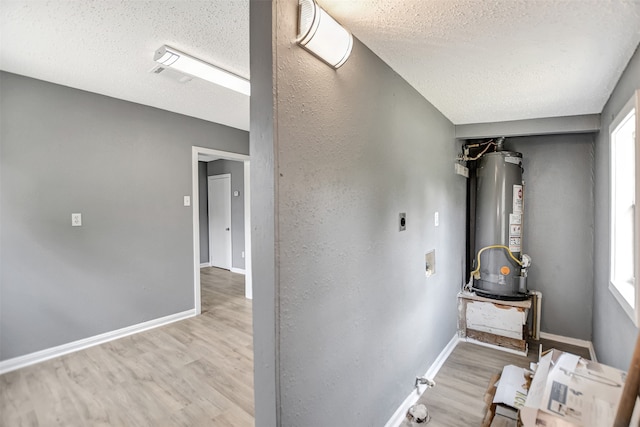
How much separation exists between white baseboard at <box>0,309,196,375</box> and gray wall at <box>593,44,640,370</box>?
12.6 ft

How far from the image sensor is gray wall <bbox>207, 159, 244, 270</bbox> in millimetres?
5805

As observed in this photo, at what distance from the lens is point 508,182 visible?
3.02 m

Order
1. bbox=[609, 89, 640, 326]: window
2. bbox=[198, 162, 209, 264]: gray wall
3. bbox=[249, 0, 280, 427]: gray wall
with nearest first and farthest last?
bbox=[249, 0, 280, 427]: gray wall < bbox=[609, 89, 640, 326]: window < bbox=[198, 162, 209, 264]: gray wall

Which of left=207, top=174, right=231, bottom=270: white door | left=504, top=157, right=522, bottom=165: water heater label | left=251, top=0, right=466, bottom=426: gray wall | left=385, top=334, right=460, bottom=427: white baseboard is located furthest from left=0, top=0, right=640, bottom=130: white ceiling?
left=207, top=174, right=231, bottom=270: white door

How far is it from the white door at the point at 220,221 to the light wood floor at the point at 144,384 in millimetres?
3079

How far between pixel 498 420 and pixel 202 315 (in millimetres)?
3096

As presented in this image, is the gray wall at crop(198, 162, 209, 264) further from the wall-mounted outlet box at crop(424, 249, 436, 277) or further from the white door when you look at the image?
the wall-mounted outlet box at crop(424, 249, 436, 277)

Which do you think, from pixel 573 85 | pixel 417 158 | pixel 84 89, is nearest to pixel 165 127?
pixel 84 89

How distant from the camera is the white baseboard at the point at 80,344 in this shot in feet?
7.92

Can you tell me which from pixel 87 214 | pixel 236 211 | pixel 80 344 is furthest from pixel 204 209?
pixel 80 344

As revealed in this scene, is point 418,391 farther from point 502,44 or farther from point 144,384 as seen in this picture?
point 502,44

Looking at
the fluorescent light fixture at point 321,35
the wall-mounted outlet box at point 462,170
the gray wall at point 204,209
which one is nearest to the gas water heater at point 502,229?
the wall-mounted outlet box at point 462,170

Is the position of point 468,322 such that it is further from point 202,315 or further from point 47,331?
point 47,331

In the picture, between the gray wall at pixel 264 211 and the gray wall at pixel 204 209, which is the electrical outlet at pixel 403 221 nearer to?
the gray wall at pixel 264 211
